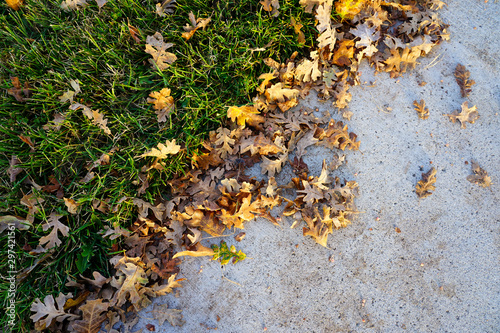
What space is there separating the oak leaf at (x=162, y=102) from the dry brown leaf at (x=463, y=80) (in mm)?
2552

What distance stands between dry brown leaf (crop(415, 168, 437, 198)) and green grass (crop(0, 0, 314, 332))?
5.01 ft

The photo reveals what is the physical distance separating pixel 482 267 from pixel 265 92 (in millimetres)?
2138

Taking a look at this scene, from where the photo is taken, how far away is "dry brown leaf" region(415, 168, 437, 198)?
2.42 metres

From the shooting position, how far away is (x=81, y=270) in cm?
218

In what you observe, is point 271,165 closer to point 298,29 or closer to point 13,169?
point 298,29

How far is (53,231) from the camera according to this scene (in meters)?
2.23

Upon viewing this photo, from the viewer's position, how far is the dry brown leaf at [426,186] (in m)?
2.42

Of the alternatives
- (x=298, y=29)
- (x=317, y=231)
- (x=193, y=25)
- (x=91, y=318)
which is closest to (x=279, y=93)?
(x=298, y=29)

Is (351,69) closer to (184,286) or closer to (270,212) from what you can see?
(270,212)

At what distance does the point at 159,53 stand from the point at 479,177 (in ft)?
9.29

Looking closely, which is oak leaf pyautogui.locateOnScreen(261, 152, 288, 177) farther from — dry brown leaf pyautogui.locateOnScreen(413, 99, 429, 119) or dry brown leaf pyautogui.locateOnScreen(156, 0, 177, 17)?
dry brown leaf pyautogui.locateOnScreen(156, 0, 177, 17)

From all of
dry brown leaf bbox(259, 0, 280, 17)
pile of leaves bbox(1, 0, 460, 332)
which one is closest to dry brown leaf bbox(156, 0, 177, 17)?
pile of leaves bbox(1, 0, 460, 332)

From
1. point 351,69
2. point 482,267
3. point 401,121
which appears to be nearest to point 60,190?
point 351,69

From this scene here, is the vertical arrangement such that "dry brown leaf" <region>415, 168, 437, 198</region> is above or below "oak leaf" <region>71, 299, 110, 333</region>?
above
